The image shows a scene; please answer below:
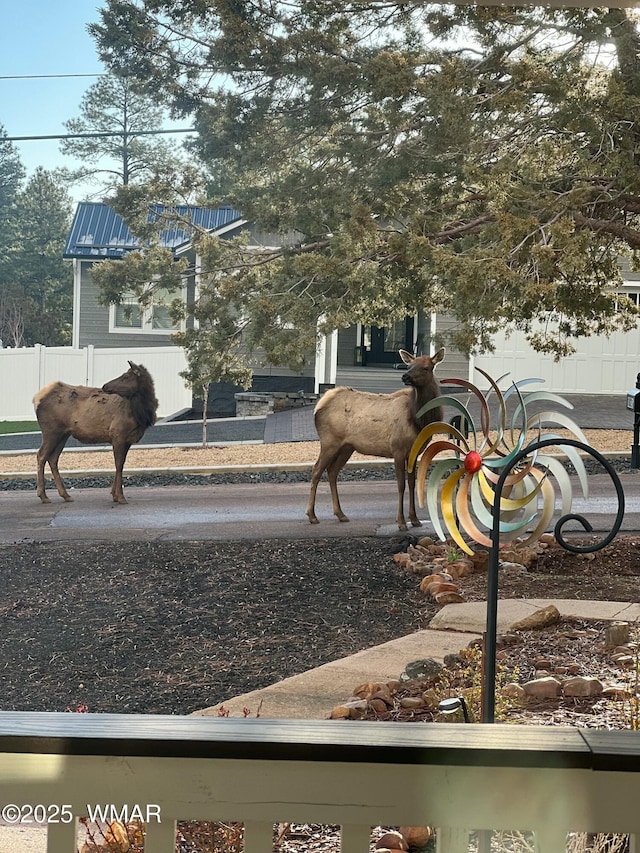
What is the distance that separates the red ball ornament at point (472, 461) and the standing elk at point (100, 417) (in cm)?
97

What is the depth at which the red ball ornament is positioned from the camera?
258cm

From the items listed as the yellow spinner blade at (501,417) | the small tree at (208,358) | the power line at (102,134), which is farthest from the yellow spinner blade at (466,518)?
the power line at (102,134)

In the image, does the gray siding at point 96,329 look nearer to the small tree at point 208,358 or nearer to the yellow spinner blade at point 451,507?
the small tree at point 208,358

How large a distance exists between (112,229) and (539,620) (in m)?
1.73

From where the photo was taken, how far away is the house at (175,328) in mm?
2779

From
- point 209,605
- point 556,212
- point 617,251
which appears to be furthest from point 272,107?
point 209,605

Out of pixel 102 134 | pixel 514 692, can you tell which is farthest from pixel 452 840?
pixel 102 134

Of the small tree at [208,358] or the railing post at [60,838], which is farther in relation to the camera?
the small tree at [208,358]

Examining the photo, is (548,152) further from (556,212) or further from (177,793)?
(177,793)

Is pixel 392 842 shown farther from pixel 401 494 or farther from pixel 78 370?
pixel 78 370

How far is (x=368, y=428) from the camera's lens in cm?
286

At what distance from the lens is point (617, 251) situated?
278cm

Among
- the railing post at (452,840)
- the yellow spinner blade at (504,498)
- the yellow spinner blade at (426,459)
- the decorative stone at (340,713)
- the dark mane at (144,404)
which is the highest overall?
the dark mane at (144,404)

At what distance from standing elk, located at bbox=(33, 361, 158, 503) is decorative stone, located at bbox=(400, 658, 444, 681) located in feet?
3.22
